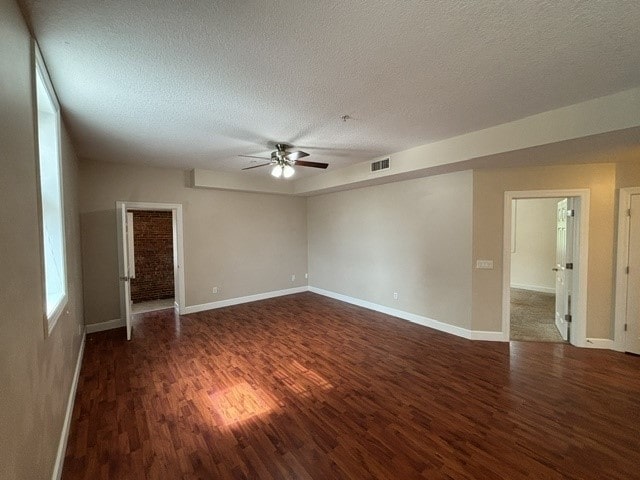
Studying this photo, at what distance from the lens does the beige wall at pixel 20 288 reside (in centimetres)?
106

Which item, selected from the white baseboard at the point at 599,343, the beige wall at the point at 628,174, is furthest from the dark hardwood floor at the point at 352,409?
the beige wall at the point at 628,174

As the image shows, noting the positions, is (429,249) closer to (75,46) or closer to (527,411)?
(527,411)

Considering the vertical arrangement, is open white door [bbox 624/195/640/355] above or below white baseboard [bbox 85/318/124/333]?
above

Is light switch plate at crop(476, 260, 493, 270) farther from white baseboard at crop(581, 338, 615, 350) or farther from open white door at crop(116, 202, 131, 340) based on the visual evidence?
open white door at crop(116, 202, 131, 340)

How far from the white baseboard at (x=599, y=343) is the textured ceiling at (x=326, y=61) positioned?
3113 millimetres

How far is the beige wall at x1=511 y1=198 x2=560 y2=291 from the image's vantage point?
6664 mm

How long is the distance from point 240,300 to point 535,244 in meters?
7.42

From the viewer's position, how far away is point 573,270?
12.0ft

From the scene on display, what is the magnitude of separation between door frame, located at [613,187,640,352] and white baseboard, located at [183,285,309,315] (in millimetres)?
5455

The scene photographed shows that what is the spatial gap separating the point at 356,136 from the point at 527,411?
3.23 metres

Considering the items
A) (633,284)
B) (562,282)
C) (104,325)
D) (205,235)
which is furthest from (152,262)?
(633,284)

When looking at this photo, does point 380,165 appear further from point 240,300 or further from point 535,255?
point 535,255

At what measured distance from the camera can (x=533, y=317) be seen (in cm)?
484

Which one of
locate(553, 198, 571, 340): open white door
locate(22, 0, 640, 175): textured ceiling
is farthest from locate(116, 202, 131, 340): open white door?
locate(553, 198, 571, 340): open white door
